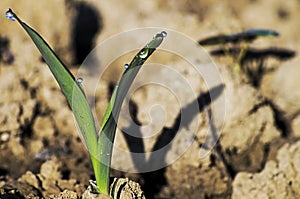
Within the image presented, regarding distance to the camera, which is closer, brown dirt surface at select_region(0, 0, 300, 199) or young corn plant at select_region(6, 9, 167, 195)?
young corn plant at select_region(6, 9, 167, 195)

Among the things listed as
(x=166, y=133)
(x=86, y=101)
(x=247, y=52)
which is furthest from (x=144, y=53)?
(x=247, y=52)

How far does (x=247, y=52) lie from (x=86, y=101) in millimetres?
1456

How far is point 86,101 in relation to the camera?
5.44 ft

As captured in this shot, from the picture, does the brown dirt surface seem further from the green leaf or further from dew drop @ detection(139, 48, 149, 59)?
dew drop @ detection(139, 48, 149, 59)

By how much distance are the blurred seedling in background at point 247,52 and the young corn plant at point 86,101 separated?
38.0 inches

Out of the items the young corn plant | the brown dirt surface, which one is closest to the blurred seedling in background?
the brown dirt surface

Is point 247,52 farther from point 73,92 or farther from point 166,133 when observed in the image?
point 73,92

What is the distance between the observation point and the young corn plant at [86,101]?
1601 mm

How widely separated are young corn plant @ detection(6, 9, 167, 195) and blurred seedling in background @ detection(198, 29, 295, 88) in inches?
38.0

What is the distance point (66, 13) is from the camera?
2.95 metres

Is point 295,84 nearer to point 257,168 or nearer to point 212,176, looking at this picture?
point 257,168

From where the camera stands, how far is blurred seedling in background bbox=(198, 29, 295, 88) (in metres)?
2.51

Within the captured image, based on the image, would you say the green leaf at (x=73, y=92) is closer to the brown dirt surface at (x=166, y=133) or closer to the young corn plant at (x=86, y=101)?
the young corn plant at (x=86, y=101)

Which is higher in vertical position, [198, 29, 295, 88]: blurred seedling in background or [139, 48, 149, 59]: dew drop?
[198, 29, 295, 88]: blurred seedling in background
